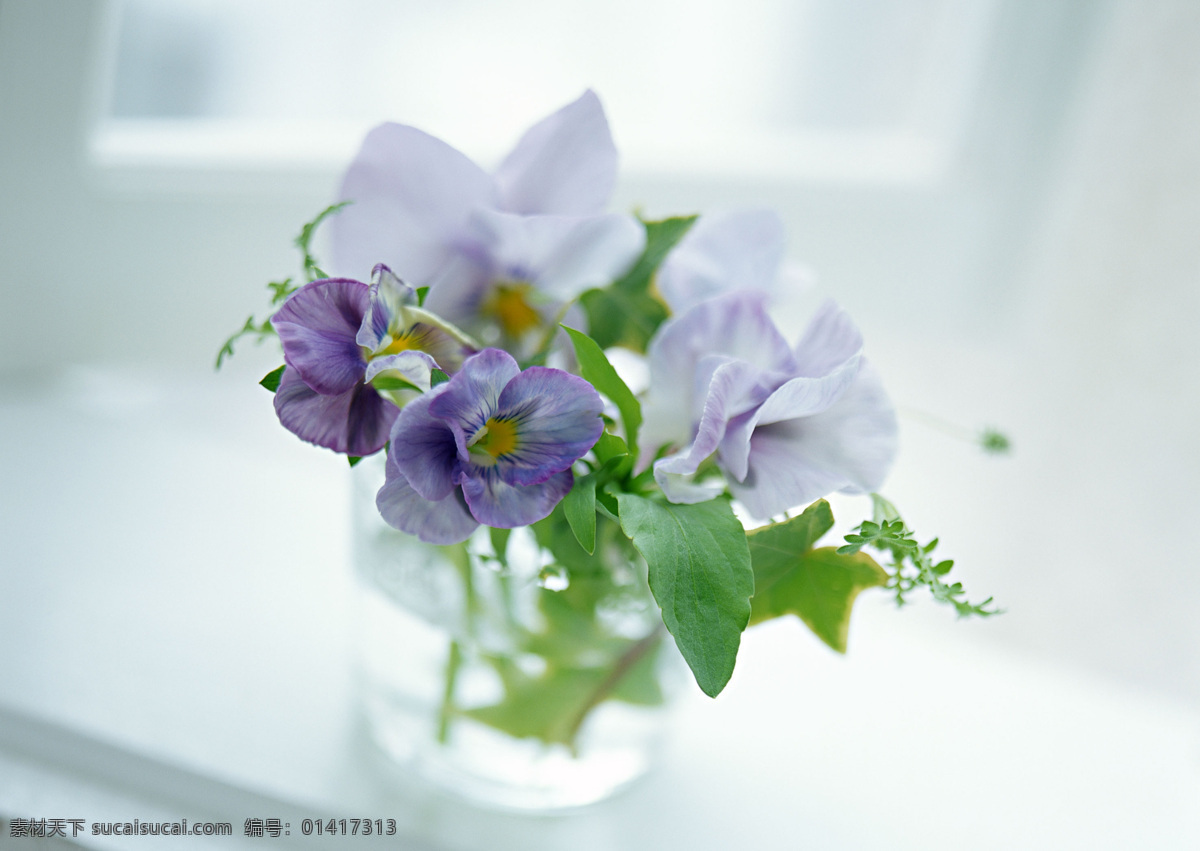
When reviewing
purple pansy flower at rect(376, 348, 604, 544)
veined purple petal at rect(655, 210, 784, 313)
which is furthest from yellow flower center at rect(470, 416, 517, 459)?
veined purple petal at rect(655, 210, 784, 313)

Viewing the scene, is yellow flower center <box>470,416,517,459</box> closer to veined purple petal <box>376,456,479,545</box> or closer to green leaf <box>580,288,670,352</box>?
veined purple petal <box>376,456,479,545</box>

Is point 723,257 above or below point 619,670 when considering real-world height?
above

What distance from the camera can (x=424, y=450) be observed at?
233mm

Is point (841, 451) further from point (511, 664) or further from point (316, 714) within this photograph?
point (316, 714)

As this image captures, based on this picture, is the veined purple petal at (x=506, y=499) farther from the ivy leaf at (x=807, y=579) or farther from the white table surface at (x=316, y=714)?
the white table surface at (x=316, y=714)

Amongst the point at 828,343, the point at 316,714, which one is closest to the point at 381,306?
the point at 828,343

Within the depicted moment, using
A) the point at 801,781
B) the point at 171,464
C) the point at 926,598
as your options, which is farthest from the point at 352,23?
the point at 926,598

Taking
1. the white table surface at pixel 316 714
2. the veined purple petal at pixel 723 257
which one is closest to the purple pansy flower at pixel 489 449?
the veined purple petal at pixel 723 257

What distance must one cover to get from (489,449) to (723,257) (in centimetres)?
13

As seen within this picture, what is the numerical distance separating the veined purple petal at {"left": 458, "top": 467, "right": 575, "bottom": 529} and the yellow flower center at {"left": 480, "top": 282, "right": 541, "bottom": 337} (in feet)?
0.35

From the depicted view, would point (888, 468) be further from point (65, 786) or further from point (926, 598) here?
point (926, 598)

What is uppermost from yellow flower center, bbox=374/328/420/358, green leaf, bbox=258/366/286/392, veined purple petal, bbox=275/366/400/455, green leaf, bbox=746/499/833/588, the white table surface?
yellow flower center, bbox=374/328/420/358

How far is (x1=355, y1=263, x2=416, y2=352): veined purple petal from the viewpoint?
0.23 m

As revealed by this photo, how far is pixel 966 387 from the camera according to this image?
0.82 metres
